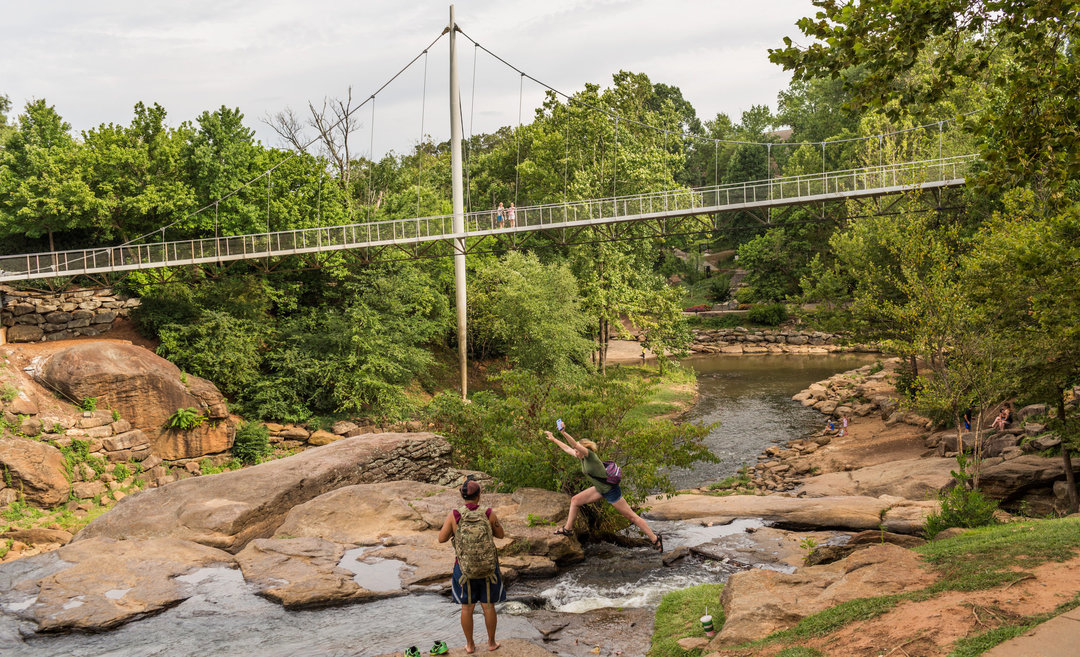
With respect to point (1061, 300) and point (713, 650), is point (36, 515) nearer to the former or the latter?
point (713, 650)

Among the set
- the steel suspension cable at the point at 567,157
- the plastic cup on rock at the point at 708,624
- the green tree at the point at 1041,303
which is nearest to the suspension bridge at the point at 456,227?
the steel suspension cable at the point at 567,157

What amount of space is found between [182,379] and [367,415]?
724cm

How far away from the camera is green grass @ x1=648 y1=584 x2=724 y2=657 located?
326 inches

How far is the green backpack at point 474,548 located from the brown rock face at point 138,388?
71.8 ft

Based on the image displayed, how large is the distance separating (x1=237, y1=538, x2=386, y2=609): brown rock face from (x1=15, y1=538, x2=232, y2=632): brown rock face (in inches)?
26.8

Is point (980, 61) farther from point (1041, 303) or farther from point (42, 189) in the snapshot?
point (42, 189)

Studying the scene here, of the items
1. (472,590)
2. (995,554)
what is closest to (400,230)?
(472,590)

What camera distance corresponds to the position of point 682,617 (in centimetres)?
917

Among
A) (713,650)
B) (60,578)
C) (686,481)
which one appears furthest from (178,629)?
(686,481)

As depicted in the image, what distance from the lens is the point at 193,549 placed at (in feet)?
40.8

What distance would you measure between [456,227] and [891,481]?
69.3 ft

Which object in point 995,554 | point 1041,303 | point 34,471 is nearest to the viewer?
point 995,554

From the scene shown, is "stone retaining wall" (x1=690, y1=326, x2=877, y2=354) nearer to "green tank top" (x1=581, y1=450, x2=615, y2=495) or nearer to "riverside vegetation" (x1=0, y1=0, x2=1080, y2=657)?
"riverside vegetation" (x1=0, y1=0, x2=1080, y2=657)

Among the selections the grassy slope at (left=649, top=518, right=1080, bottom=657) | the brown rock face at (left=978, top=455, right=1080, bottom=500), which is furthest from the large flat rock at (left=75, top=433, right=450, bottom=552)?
the brown rock face at (left=978, top=455, right=1080, bottom=500)
